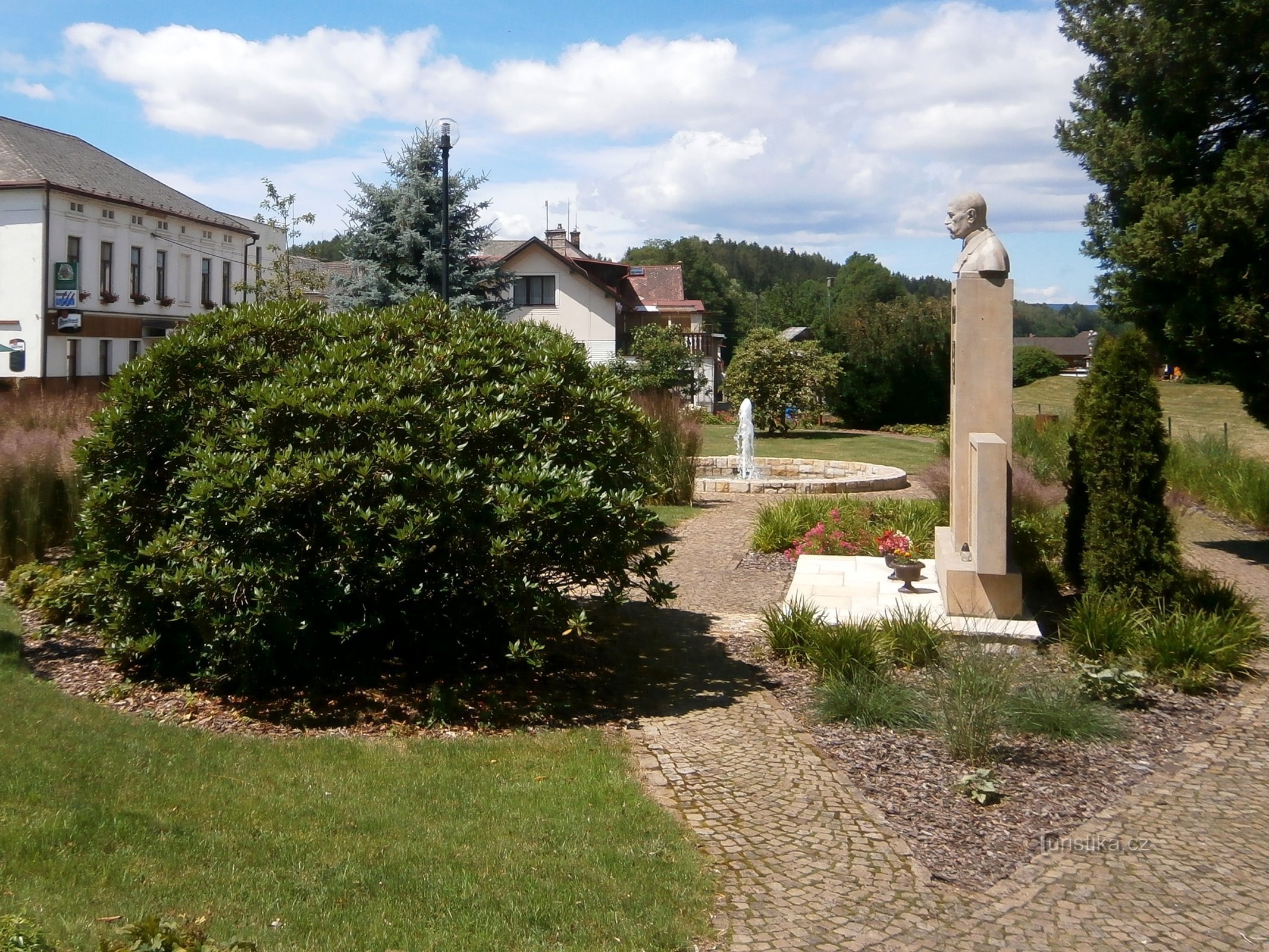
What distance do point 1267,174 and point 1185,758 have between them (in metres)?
7.02

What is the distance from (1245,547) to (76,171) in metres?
33.8

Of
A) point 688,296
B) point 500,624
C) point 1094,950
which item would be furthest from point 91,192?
point 688,296

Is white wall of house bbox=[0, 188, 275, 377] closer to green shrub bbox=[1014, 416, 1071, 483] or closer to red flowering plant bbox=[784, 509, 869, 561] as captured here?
green shrub bbox=[1014, 416, 1071, 483]

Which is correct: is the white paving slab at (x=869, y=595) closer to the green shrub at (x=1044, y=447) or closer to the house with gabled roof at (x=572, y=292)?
the green shrub at (x=1044, y=447)

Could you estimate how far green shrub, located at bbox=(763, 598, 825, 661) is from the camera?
26.7ft

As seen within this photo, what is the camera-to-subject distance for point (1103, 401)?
8484mm

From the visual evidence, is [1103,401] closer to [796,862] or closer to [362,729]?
[796,862]

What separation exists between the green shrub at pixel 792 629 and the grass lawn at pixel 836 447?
1394 centimetres

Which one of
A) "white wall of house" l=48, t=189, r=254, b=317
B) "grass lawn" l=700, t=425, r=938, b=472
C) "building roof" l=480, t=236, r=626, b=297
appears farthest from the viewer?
"building roof" l=480, t=236, r=626, b=297

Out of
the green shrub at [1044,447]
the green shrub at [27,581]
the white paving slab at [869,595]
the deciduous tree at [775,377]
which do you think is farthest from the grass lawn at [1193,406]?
the green shrub at [27,581]

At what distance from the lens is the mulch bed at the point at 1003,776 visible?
506 centimetres

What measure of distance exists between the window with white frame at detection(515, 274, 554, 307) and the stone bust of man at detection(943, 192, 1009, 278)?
3576cm

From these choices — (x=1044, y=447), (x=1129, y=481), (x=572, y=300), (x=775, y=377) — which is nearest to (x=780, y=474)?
(x=1044, y=447)
